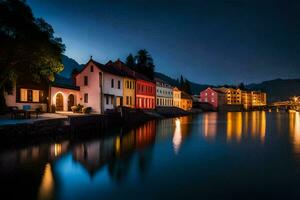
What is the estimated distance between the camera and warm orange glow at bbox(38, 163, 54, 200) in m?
9.38

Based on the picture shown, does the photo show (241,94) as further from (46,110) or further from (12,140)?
(12,140)

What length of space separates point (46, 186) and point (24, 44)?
15.1 meters

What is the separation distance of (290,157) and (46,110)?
29.6 metres

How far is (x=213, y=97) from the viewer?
133250 mm

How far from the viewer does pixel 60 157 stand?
16.0 metres

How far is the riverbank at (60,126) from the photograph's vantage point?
2017 cm

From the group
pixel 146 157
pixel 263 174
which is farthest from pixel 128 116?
pixel 263 174

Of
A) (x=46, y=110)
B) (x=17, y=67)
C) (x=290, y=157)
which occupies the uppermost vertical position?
(x=17, y=67)

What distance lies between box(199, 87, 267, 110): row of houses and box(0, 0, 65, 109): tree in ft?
375

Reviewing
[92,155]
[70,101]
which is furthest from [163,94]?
[92,155]

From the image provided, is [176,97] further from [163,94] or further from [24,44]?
[24,44]

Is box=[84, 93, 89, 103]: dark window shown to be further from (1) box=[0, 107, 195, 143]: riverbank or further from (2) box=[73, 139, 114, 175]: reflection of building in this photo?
(2) box=[73, 139, 114, 175]: reflection of building

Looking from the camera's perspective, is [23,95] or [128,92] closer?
[23,95]

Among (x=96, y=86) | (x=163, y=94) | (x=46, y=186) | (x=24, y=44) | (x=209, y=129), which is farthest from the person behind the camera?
(x=163, y=94)
